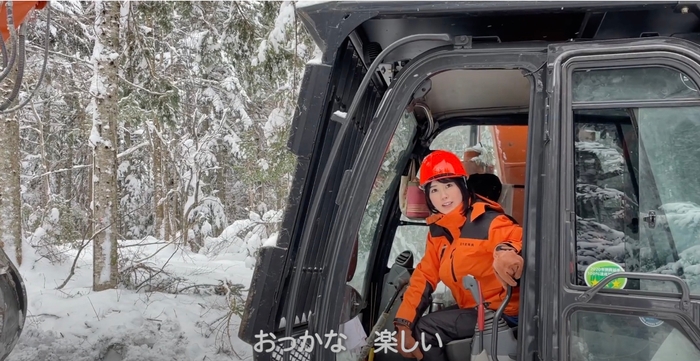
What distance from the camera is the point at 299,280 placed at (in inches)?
83.0

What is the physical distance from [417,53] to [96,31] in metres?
5.26

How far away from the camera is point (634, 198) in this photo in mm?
1888

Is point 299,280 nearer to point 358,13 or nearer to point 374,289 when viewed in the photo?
point 358,13

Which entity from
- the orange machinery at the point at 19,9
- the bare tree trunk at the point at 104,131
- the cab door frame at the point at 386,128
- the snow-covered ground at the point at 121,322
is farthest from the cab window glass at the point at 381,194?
the bare tree trunk at the point at 104,131

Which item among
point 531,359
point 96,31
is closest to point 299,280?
point 531,359

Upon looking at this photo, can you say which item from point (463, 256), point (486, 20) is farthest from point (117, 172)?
point (486, 20)

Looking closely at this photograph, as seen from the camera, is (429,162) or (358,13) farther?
(429,162)

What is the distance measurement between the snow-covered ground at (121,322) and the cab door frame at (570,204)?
12.5 feet

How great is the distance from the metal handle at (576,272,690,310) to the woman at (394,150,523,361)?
54 centimetres

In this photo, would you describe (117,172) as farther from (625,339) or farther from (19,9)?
(625,339)

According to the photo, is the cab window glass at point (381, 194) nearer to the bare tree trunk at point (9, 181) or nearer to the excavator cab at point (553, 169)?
the excavator cab at point (553, 169)

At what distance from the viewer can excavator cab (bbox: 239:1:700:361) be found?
1817 mm

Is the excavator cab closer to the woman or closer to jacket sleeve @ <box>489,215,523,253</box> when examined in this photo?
the woman

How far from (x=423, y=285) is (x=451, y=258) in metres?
0.25
